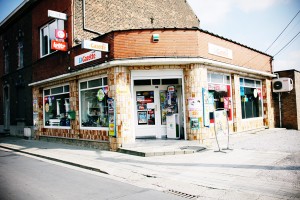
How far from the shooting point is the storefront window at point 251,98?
559 inches

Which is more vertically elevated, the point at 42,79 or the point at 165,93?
the point at 42,79

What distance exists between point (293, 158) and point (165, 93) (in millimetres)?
6138

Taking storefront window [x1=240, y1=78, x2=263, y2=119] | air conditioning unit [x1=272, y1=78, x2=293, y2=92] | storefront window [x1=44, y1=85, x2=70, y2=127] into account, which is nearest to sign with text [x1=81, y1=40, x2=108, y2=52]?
storefront window [x1=44, y1=85, x2=70, y2=127]

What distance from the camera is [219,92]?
1241 centimetres

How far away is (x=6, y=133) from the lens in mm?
19938

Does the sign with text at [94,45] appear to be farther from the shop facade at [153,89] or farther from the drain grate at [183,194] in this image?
the drain grate at [183,194]

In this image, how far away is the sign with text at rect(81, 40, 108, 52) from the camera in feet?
31.9

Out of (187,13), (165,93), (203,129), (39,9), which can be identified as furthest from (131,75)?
(187,13)

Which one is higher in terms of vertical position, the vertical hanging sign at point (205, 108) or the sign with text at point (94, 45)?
the sign with text at point (94, 45)

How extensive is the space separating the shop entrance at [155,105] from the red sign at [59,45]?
4441 millimetres

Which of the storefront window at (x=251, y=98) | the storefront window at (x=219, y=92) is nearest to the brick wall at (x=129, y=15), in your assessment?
the storefront window at (x=219, y=92)

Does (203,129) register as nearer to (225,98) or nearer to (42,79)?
(225,98)

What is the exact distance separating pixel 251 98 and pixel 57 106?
39.5ft

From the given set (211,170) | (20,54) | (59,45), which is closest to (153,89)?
(59,45)
